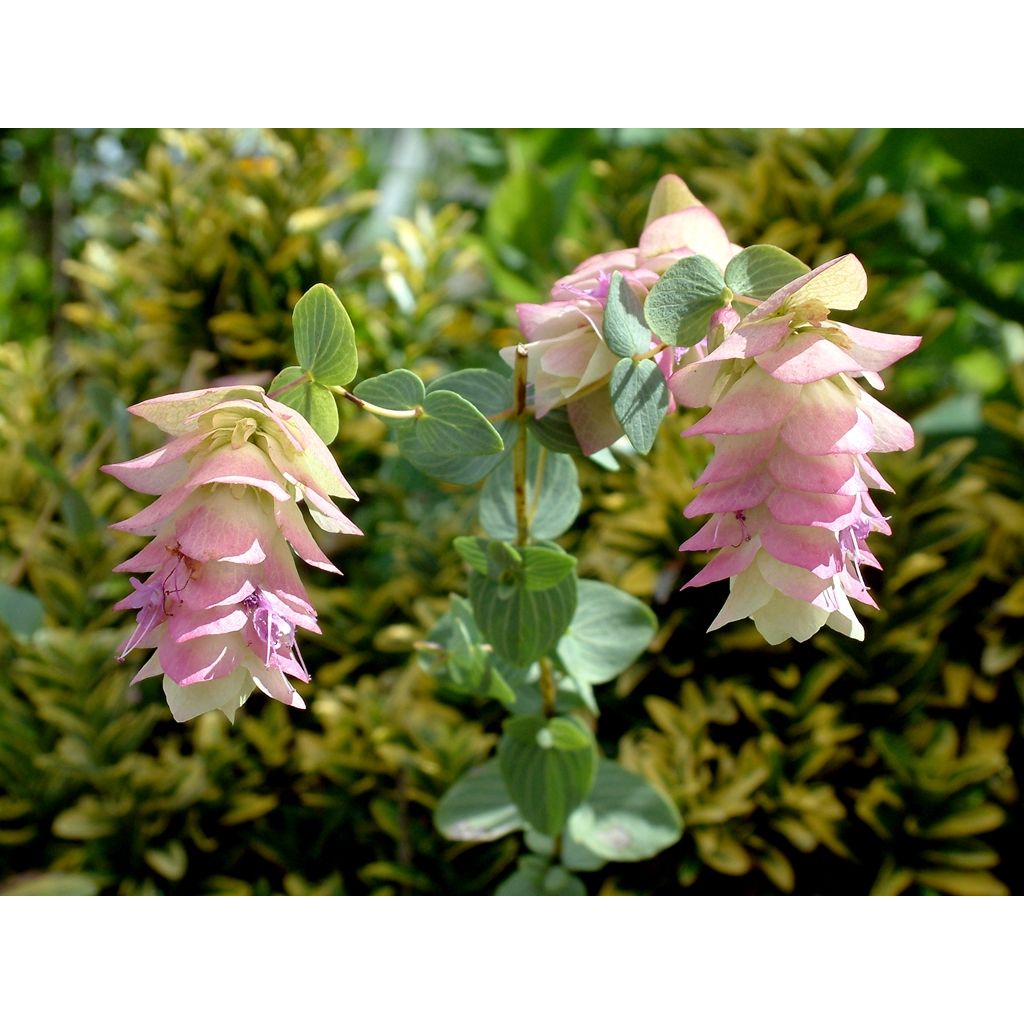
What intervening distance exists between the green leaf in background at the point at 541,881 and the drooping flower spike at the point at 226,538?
34 centimetres

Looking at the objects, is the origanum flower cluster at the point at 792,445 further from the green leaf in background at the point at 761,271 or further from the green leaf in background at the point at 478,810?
the green leaf in background at the point at 478,810

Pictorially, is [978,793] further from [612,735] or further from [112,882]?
[112,882]

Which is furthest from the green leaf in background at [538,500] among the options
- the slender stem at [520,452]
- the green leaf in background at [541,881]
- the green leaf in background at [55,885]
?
the green leaf in background at [55,885]

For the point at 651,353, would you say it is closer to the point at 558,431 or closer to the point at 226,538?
the point at 558,431

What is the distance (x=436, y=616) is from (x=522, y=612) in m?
0.35

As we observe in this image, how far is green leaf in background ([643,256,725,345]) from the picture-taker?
46 cm

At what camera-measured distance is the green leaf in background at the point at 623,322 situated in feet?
1.54

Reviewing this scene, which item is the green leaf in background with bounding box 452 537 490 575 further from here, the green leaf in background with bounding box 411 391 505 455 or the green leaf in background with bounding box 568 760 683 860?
the green leaf in background with bounding box 568 760 683 860

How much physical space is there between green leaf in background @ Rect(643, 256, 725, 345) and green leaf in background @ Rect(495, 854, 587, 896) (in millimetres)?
409

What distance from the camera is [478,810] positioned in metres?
0.71

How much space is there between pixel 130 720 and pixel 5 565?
27 centimetres

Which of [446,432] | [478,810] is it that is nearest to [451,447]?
[446,432]

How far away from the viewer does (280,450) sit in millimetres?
428
